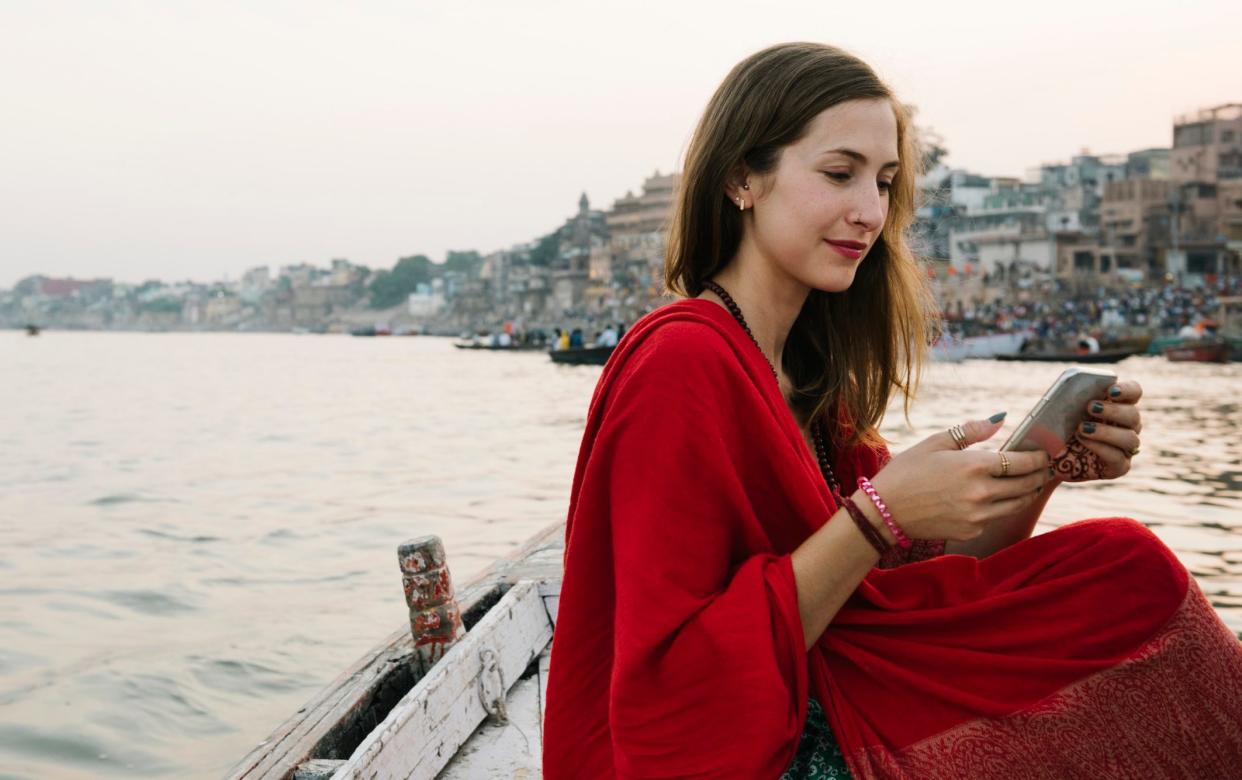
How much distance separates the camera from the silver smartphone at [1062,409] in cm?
168

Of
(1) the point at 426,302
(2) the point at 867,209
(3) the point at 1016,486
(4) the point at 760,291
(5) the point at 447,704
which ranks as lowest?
(5) the point at 447,704

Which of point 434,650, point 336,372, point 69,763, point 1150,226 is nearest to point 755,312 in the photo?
point 434,650

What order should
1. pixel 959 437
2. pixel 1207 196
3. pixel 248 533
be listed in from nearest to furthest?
pixel 959 437 → pixel 248 533 → pixel 1207 196

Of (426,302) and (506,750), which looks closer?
(506,750)

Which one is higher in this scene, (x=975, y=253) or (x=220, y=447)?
(x=975, y=253)

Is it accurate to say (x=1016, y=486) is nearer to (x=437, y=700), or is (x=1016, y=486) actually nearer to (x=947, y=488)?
(x=947, y=488)

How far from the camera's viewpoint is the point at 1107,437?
1.71 metres

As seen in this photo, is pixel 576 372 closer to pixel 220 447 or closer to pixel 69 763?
pixel 220 447

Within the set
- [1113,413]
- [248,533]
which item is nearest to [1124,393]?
[1113,413]

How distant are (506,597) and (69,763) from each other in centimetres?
275

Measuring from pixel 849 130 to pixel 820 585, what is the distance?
0.68m

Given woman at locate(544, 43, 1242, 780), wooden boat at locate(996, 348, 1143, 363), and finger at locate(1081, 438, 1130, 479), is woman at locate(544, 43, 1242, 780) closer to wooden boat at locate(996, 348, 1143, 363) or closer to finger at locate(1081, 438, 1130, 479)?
finger at locate(1081, 438, 1130, 479)

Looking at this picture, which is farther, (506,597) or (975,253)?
(975,253)

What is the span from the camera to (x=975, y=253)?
6594 centimetres
